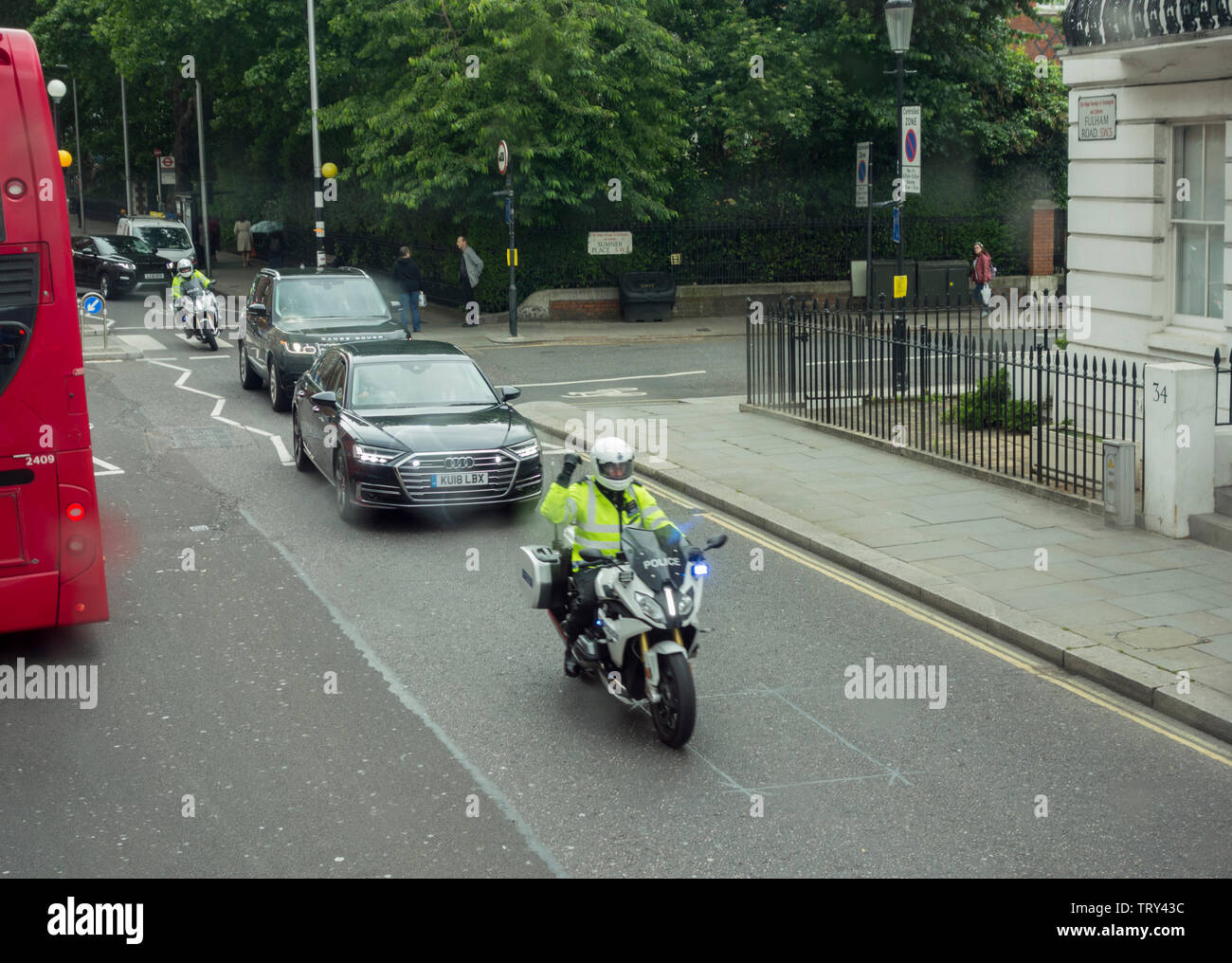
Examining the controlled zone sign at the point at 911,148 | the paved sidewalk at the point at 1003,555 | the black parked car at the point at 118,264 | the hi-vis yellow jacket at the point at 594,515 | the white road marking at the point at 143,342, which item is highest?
the controlled zone sign at the point at 911,148

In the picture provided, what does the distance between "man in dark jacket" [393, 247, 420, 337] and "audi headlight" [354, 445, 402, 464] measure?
14.4 metres

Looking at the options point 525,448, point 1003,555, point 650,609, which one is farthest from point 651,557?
point 525,448

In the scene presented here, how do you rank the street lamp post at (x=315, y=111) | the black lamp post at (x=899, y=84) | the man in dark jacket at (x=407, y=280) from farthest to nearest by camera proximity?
1. the street lamp post at (x=315, y=111)
2. the man in dark jacket at (x=407, y=280)
3. the black lamp post at (x=899, y=84)

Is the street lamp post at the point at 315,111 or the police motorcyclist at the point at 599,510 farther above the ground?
the street lamp post at the point at 315,111

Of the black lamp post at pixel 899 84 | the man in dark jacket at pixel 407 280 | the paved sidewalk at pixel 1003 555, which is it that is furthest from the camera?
the man in dark jacket at pixel 407 280

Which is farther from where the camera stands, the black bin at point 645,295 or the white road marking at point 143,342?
the black bin at point 645,295

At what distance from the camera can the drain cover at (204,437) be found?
16.3 m

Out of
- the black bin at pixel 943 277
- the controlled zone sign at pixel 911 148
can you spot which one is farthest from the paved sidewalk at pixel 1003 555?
the black bin at pixel 943 277

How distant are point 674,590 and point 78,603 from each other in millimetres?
3710

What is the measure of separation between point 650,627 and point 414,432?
5.58m

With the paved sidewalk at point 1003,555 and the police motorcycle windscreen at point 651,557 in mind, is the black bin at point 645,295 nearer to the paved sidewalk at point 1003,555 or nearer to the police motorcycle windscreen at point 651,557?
the paved sidewalk at point 1003,555

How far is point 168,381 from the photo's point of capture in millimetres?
21672

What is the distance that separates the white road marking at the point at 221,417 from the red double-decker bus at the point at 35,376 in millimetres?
6878

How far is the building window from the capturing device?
44.0 feet
